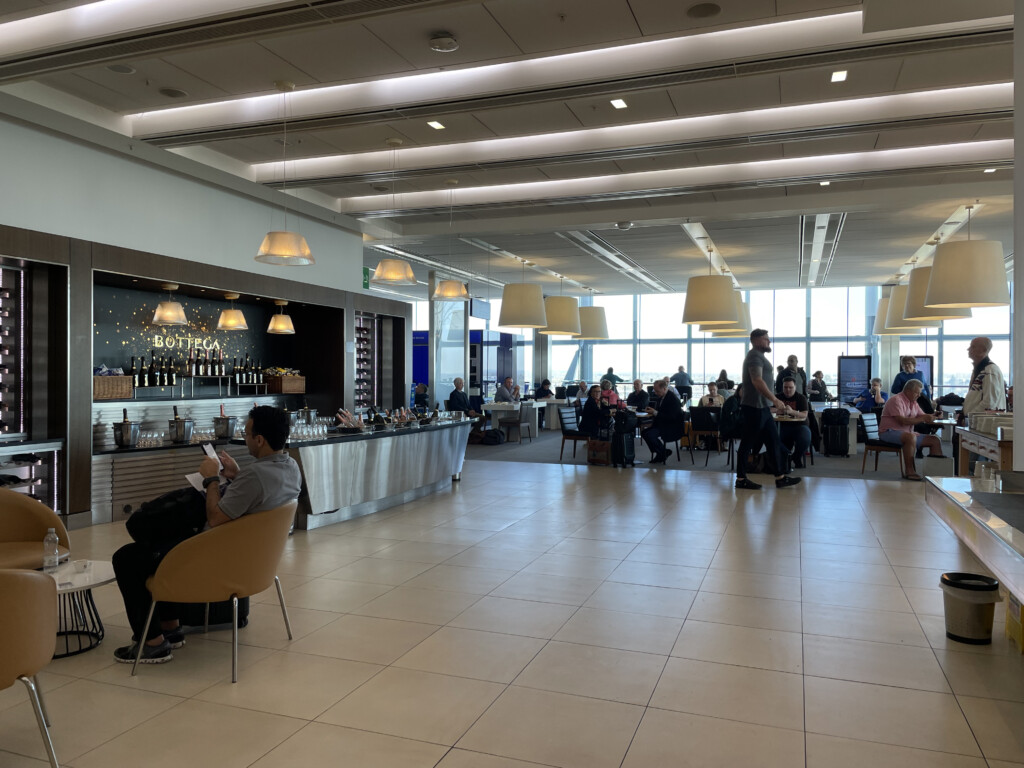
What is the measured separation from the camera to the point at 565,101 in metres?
6.53

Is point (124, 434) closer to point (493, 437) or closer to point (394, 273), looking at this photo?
point (394, 273)

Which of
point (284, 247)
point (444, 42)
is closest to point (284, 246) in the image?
point (284, 247)

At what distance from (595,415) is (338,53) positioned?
7230 millimetres

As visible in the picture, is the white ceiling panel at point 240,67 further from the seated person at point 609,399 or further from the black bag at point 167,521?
the seated person at point 609,399

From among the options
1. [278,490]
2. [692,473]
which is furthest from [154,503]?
[692,473]

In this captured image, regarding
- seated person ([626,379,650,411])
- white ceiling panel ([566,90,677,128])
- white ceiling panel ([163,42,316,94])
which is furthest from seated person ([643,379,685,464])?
white ceiling panel ([163,42,316,94])

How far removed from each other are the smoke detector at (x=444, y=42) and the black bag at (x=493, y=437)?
9786 millimetres

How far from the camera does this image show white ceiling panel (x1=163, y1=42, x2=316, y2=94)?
226 inches

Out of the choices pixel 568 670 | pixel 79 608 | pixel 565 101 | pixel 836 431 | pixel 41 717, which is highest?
pixel 565 101

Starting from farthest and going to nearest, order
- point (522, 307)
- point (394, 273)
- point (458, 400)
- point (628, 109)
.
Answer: point (458, 400) → point (522, 307) → point (394, 273) → point (628, 109)

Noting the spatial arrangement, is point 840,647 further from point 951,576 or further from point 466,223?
point 466,223

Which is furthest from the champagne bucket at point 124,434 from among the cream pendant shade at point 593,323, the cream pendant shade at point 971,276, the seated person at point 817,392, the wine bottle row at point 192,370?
the seated person at point 817,392

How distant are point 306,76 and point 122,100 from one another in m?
2.05

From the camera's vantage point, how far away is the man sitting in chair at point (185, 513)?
358 centimetres
